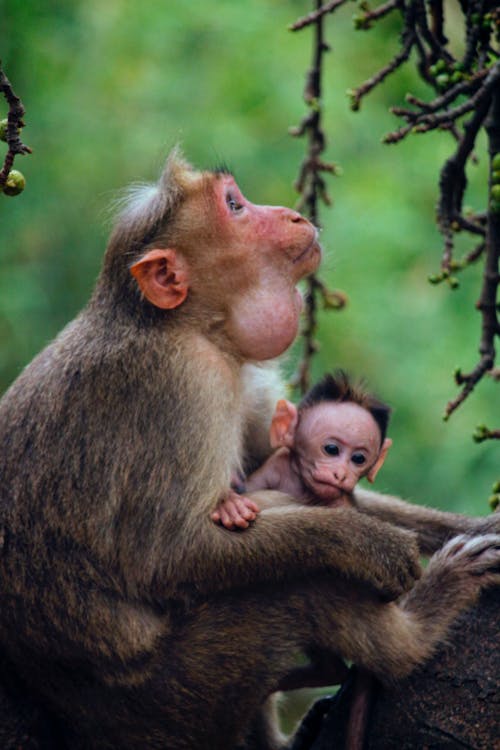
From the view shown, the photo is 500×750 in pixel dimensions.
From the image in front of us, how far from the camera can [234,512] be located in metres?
4.63

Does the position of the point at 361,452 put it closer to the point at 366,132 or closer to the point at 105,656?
the point at 105,656

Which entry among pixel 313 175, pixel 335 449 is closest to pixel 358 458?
pixel 335 449

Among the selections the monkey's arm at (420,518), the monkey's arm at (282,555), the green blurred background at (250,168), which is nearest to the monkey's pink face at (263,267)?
the monkey's arm at (282,555)

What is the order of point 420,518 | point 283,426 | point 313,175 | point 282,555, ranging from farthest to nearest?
1. point 313,175
2. point 420,518
3. point 283,426
4. point 282,555

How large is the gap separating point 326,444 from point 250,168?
234 inches

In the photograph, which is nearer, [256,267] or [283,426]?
[256,267]

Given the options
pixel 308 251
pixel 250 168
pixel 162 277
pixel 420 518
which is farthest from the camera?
pixel 250 168

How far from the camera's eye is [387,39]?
10.4m

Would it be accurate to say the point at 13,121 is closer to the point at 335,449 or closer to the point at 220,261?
the point at 220,261

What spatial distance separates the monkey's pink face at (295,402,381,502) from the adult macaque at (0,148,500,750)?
39 centimetres

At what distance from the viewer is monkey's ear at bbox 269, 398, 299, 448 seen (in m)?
5.30

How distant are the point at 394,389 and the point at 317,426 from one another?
216 inches

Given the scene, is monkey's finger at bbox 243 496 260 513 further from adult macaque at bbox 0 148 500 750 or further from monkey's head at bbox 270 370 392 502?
monkey's head at bbox 270 370 392 502

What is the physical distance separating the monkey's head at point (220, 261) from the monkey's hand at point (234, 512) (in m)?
A: 0.66
